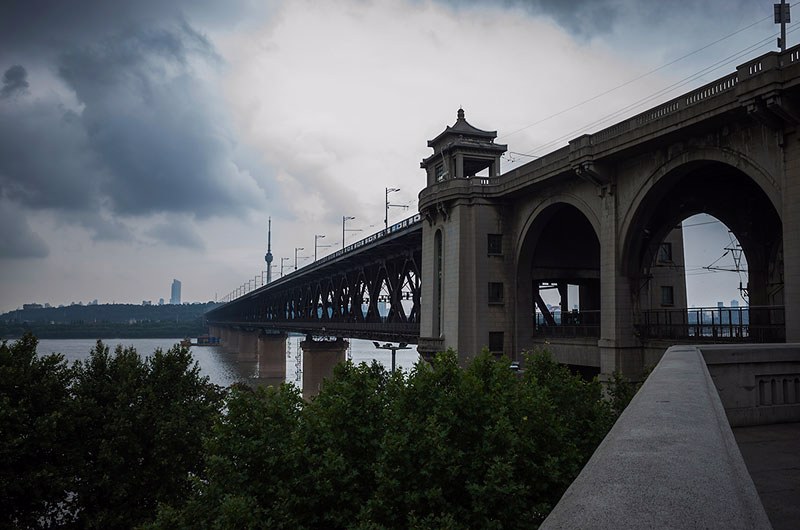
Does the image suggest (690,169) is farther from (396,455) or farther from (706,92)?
(396,455)

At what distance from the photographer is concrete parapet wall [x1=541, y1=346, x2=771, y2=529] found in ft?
10.7

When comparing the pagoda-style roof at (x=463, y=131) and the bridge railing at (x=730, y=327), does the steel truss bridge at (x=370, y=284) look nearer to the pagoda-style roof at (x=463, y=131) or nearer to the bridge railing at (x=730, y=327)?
the pagoda-style roof at (x=463, y=131)

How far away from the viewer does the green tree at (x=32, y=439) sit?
71.9 feet

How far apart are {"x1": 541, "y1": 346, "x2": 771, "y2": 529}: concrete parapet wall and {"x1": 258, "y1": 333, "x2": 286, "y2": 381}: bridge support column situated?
405 ft

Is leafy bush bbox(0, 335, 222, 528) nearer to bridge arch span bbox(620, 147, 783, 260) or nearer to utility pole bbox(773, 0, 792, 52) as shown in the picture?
bridge arch span bbox(620, 147, 783, 260)

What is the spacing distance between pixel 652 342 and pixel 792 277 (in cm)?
942

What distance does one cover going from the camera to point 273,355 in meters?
126

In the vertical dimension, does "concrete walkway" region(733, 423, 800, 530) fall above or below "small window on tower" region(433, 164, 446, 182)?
below

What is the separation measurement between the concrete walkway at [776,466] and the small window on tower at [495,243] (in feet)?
103

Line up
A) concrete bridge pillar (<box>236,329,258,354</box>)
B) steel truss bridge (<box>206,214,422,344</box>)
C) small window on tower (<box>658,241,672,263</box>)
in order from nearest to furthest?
small window on tower (<box>658,241,672,263</box>), steel truss bridge (<box>206,214,422,344</box>), concrete bridge pillar (<box>236,329,258,354</box>)

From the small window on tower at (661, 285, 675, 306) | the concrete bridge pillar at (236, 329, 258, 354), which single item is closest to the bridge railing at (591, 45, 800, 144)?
the small window on tower at (661, 285, 675, 306)

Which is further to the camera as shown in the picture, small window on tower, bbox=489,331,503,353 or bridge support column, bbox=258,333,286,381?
bridge support column, bbox=258,333,286,381

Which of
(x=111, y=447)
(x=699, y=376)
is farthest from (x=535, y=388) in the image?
(x=111, y=447)

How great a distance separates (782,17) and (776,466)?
27918 mm
